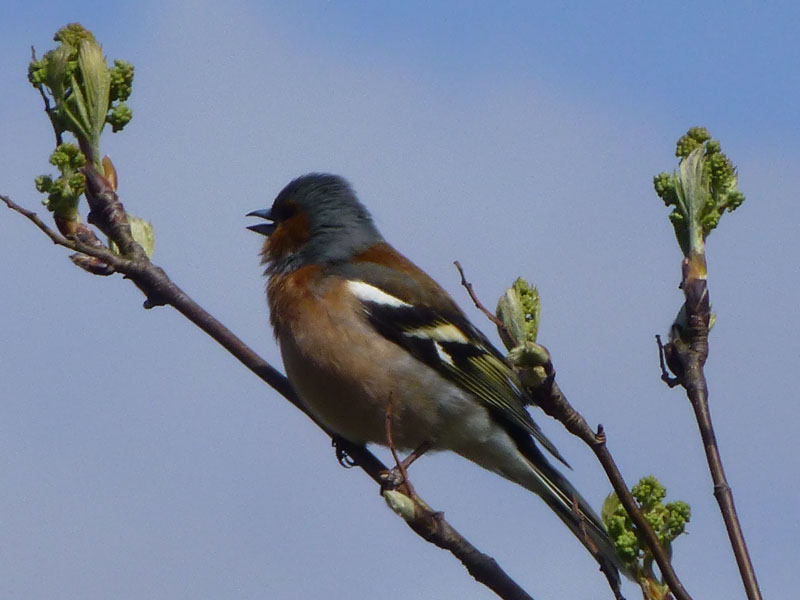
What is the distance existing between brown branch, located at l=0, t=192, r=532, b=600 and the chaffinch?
0.37m

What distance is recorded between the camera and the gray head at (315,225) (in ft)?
21.9

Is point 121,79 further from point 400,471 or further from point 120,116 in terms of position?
point 400,471

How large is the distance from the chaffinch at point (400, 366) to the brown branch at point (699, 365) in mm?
2548

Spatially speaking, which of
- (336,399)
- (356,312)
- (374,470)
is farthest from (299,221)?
(374,470)

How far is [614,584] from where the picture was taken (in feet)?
9.50

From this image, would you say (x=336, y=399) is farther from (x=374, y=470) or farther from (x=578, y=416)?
(x=578, y=416)

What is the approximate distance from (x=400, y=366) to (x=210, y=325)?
182 cm

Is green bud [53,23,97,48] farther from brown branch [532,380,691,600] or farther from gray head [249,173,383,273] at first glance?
gray head [249,173,383,273]

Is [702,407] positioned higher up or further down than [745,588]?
higher up

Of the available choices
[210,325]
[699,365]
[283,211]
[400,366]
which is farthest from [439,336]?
[699,365]

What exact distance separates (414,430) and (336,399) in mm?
505

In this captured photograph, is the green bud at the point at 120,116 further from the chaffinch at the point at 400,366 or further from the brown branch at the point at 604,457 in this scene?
the chaffinch at the point at 400,366

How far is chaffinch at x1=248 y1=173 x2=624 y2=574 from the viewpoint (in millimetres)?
5715

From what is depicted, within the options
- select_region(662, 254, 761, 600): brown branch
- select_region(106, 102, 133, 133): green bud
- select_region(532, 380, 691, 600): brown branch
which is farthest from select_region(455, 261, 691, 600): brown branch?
select_region(106, 102, 133, 133): green bud
